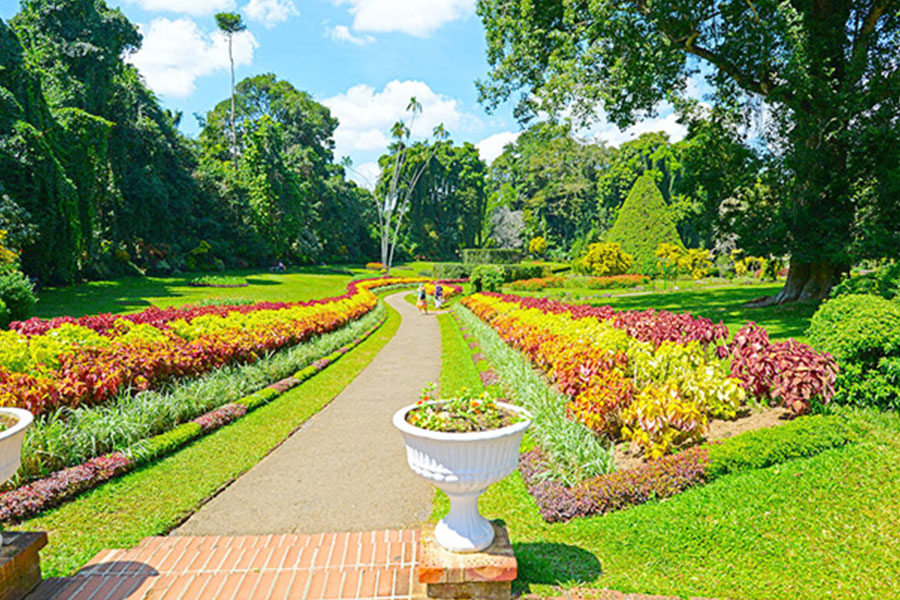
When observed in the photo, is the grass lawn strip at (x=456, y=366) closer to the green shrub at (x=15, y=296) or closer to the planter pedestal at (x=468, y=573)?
the planter pedestal at (x=468, y=573)

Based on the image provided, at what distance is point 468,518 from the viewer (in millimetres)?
2846

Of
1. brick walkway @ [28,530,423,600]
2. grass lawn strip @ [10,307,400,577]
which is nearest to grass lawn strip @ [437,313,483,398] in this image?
grass lawn strip @ [10,307,400,577]

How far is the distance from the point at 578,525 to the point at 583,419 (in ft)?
4.54

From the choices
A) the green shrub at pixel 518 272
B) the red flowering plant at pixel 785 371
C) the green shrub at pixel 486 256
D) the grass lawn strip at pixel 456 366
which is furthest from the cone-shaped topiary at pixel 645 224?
the red flowering plant at pixel 785 371

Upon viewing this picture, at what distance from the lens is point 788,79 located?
10.8 m

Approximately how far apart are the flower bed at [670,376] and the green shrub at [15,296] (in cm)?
1185

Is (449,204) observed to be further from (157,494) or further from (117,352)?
(157,494)

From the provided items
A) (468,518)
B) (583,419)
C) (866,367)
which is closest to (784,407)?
(866,367)

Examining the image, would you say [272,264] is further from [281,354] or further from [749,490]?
[749,490]

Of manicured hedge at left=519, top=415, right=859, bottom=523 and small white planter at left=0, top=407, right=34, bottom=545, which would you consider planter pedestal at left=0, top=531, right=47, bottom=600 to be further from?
manicured hedge at left=519, top=415, right=859, bottom=523

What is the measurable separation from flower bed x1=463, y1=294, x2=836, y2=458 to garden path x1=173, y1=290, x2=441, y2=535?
80.6 inches

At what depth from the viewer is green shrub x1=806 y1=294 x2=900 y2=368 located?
4.91m

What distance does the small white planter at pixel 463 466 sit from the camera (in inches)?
103

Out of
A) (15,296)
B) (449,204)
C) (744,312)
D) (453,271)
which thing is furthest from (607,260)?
(449,204)
